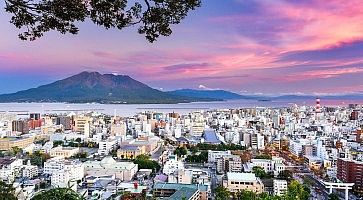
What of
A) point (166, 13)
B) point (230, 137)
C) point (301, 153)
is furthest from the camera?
point (230, 137)

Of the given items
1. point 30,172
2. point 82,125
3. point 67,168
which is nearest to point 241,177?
point 67,168

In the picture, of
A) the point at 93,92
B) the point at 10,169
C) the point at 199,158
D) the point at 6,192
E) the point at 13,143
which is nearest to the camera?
the point at 6,192

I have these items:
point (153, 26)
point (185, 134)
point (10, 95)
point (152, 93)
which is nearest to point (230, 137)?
point (185, 134)

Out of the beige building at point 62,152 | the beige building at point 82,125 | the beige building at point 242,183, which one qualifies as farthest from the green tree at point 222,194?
the beige building at point 82,125

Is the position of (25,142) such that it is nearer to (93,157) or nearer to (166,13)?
(93,157)

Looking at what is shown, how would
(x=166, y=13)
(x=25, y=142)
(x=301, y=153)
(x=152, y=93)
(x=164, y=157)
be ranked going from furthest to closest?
(x=152, y=93), (x=25, y=142), (x=301, y=153), (x=164, y=157), (x=166, y=13)

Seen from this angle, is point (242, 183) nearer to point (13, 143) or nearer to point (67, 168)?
point (67, 168)
